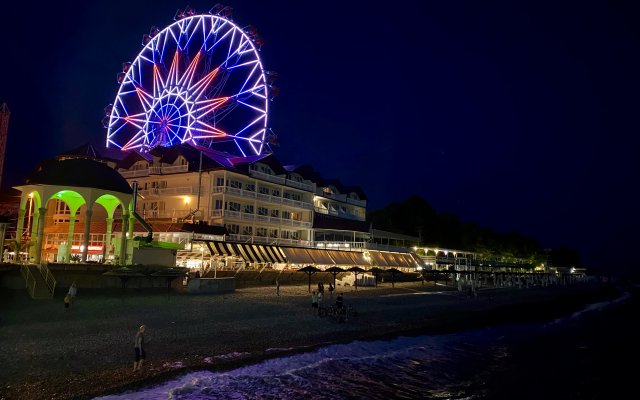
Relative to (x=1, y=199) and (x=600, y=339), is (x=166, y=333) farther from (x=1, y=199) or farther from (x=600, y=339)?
(x=1, y=199)

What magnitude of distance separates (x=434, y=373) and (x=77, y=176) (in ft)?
99.2

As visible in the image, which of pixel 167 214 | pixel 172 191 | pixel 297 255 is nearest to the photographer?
pixel 297 255

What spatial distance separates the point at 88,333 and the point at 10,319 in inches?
199

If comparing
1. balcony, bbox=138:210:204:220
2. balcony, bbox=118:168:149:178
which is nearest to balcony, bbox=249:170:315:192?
balcony, bbox=138:210:204:220

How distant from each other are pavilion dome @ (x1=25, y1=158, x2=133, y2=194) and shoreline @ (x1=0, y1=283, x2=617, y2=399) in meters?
9.83

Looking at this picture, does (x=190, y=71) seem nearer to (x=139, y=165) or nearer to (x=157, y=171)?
(x=157, y=171)

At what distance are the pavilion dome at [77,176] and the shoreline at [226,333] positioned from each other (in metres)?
9.83

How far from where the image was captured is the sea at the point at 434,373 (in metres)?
17.0

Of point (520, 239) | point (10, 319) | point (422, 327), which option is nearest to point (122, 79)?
point (10, 319)

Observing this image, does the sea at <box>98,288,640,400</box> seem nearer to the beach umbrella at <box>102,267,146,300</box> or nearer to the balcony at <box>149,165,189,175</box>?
the beach umbrella at <box>102,267,146,300</box>

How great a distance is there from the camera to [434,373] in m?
20.8

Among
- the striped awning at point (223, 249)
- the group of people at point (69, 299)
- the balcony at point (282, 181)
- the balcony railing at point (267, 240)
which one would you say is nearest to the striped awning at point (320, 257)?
the balcony railing at point (267, 240)

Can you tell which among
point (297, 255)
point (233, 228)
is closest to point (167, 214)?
point (233, 228)

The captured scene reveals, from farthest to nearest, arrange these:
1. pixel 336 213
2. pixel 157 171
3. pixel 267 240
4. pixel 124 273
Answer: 1. pixel 336 213
2. pixel 267 240
3. pixel 157 171
4. pixel 124 273
